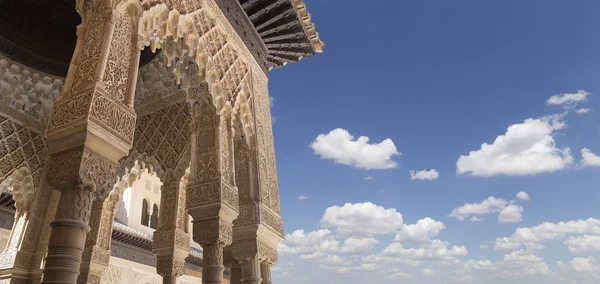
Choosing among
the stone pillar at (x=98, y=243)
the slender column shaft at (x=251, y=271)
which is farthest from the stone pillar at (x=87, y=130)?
the stone pillar at (x=98, y=243)

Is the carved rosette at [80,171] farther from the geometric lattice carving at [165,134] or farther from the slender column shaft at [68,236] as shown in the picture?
the geometric lattice carving at [165,134]

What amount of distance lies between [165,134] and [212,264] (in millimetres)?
3026

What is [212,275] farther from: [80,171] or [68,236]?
[80,171]

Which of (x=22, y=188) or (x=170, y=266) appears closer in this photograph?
(x=170, y=266)

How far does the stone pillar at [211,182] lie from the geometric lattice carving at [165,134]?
1.32 meters

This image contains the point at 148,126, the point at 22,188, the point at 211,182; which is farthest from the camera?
the point at 148,126

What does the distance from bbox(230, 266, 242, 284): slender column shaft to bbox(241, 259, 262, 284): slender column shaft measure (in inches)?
18.3

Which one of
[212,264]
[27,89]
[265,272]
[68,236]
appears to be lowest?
[68,236]

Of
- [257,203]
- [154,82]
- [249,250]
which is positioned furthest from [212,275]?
[154,82]

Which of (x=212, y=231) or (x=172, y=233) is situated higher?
(x=172, y=233)

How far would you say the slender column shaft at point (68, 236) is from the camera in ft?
8.86

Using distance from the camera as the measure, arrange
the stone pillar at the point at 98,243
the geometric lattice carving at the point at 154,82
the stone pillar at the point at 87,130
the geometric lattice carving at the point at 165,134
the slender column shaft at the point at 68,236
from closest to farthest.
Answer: the slender column shaft at the point at 68,236, the stone pillar at the point at 87,130, the stone pillar at the point at 98,243, the geometric lattice carving at the point at 165,134, the geometric lattice carving at the point at 154,82

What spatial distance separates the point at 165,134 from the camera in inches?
269

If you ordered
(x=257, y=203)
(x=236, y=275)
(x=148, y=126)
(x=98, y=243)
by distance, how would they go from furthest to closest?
(x=148, y=126) < (x=98, y=243) < (x=236, y=275) < (x=257, y=203)
